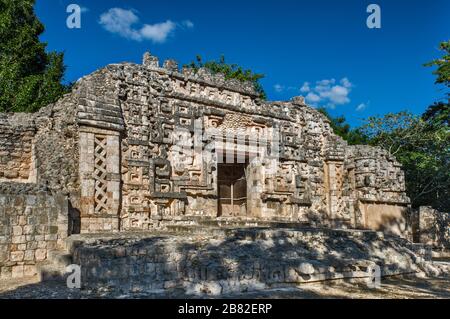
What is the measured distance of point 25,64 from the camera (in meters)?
18.9

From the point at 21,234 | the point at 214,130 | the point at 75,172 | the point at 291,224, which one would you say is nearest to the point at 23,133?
the point at 75,172

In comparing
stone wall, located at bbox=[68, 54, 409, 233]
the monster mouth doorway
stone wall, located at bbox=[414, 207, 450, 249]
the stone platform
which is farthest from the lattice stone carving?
stone wall, located at bbox=[414, 207, 450, 249]

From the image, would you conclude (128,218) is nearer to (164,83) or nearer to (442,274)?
(164,83)

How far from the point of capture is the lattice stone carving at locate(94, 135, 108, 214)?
9.96 metres

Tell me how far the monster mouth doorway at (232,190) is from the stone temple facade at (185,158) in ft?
0.11

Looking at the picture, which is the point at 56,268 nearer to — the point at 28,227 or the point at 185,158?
the point at 28,227

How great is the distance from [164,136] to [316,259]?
5.33 meters

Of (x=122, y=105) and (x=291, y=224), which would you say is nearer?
(x=122, y=105)

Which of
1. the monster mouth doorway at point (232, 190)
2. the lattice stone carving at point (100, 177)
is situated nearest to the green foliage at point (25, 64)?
the monster mouth doorway at point (232, 190)

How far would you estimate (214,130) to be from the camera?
41.0 feet

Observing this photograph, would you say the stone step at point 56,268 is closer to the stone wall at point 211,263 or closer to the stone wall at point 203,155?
the stone wall at point 211,263

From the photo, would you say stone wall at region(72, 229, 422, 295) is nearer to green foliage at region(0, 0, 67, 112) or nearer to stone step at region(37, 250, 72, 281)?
stone step at region(37, 250, 72, 281)

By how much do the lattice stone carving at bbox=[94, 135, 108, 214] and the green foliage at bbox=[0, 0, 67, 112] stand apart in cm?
854
